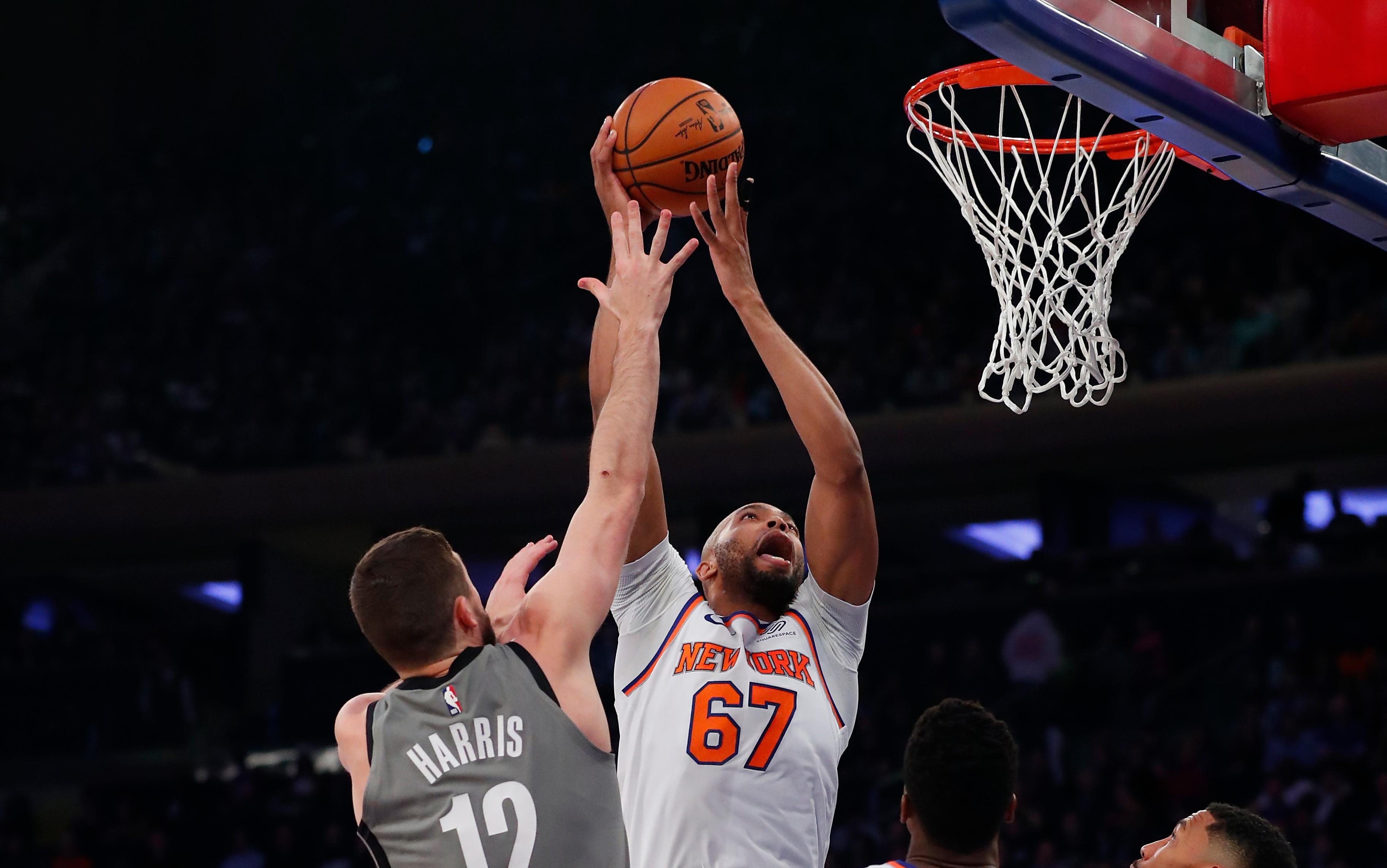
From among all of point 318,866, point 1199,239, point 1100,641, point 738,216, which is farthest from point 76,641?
point 738,216

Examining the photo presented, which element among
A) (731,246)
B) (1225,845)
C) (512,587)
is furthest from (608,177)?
(1225,845)

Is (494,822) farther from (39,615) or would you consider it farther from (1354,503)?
(39,615)

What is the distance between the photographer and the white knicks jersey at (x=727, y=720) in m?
3.29

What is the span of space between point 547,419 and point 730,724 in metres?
12.1

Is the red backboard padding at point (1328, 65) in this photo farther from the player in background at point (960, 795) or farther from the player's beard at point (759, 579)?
the player in background at point (960, 795)

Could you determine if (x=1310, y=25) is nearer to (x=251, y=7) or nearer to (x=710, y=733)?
(x=710, y=733)

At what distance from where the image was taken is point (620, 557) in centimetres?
264

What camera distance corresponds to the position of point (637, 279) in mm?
2922

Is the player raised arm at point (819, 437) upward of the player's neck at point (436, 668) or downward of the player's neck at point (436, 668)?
upward

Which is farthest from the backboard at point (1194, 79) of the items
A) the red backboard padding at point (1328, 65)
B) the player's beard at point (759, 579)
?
the player's beard at point (759, 579)

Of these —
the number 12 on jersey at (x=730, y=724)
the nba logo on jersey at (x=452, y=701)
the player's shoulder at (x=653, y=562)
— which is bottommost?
the number 12 on jersey at (x=730, y=724)

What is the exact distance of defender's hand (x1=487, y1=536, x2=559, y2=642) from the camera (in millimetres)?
3021

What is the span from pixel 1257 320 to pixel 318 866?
9.06 m

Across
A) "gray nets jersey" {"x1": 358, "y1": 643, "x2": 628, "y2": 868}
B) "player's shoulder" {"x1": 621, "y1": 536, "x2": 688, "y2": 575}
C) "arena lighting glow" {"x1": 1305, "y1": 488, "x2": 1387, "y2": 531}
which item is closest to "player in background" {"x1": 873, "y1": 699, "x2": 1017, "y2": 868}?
"gray nets jersey" {"x1": 358, "y1": 643, "x2": 628, "y2": 868}
